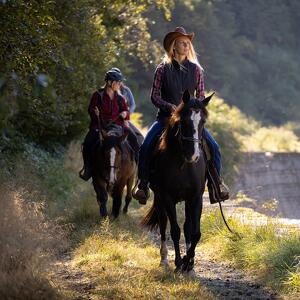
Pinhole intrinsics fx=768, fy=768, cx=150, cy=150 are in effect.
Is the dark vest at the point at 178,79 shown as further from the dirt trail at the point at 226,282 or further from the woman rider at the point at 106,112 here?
the woman rider at the point at 106,112

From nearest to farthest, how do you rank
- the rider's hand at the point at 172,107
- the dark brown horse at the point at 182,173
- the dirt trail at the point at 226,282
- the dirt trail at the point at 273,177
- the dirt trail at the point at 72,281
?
the dirt trail at the point at 72,281 < the dirt trail at the point at 226,282 < the dark brown horse at the point at 182,173 < the rider's hand at the point at 172,107 < the dirt trail at the point at 273,177

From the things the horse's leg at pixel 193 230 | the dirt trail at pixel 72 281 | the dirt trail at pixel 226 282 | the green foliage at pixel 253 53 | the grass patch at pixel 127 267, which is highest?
the green foliage at pixel 253 53

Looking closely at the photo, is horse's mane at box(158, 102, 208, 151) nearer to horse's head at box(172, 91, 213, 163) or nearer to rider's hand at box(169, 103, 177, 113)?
horse's head at box(172, 91, 213, 163)

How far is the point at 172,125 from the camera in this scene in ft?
29.7

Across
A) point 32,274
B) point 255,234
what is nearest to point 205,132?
point 255,234

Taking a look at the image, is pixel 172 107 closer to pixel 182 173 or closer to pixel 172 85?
pixel 172 85

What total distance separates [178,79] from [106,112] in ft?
12.6

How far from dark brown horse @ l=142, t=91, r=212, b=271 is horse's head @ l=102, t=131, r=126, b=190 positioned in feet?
10.9

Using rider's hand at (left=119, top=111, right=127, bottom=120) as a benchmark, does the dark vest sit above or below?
above

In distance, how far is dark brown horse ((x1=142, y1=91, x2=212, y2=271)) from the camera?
8680mm

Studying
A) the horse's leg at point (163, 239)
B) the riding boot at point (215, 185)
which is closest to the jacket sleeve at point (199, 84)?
the riding boot at point (215, 185)

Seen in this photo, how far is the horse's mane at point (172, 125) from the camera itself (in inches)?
345

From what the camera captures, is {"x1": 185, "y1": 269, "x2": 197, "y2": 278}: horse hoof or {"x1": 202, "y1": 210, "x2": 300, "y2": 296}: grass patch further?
{"x1": 185, "y1": 269, "x2": 197, "y2": 278}: horse hoof

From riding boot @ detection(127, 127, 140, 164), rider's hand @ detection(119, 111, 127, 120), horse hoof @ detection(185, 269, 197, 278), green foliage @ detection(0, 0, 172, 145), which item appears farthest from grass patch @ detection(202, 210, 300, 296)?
green foliage @ detection(0, 0, 172, 145)
